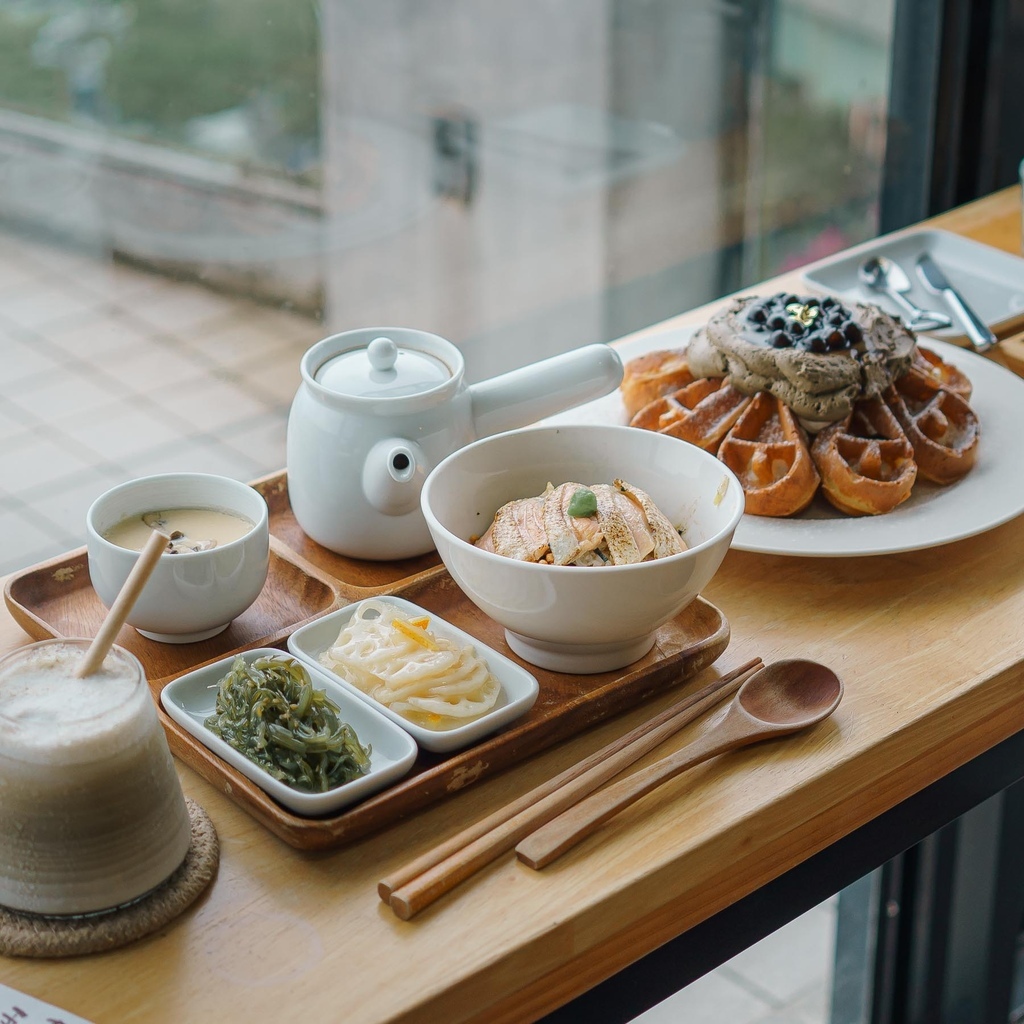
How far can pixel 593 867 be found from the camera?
2.97 feet

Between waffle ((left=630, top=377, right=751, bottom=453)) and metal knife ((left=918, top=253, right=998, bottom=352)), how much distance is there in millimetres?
433

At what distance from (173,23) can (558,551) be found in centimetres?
120

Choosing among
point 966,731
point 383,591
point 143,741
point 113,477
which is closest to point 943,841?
point 966,731

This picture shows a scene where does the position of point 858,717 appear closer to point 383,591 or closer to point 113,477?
point 383,591

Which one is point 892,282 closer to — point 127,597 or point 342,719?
point 342,719

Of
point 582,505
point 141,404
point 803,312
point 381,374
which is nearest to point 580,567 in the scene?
point 582,505

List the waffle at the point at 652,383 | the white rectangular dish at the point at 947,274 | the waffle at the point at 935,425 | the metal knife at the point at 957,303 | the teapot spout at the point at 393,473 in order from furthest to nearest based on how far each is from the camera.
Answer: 1. the white rectangular dish at the point at 947,274
2. the metal knife at the point at 957,303
3. the waffle at the point at 652,383
4. the waffle at the point at 935,425
5. the teapot spout at the point at 393,473

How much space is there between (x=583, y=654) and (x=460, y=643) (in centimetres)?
10

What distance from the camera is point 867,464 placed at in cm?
127

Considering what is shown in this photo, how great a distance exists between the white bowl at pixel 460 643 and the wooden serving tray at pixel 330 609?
0.01 metres

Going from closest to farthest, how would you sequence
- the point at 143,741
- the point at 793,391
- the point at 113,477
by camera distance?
the point at 143,741
the point at 793,391
the point at 113,477

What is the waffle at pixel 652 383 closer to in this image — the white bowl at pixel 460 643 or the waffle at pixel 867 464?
the waffle at pixel 867 464

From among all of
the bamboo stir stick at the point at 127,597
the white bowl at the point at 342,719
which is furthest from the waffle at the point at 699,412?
the bamboo stir stick at the point at 127,597

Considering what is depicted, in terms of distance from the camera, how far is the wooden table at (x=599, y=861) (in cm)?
82
